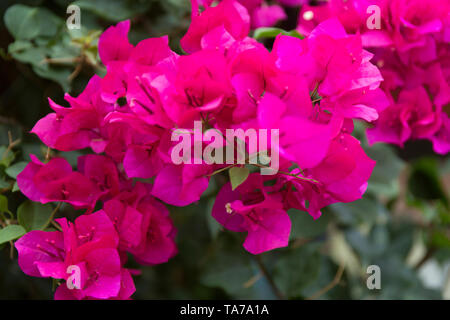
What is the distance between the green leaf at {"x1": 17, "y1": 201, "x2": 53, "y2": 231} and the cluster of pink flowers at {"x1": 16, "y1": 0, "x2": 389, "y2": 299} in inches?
1.1

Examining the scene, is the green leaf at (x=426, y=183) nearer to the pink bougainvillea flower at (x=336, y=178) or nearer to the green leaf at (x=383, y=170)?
the green leaf at (x=383, y=170)

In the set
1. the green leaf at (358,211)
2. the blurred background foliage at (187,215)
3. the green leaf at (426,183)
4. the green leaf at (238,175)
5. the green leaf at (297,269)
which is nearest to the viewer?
the green leaf at (238,175)

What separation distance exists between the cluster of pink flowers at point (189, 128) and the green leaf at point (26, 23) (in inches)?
7.4

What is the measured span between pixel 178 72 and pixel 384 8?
28cm

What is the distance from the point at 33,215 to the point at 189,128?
0.74ft

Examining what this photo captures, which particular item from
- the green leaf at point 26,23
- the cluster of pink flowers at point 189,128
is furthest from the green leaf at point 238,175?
the green leaf at point 26,23

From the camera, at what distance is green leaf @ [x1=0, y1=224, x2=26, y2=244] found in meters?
0.45

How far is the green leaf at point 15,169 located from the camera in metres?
0.51

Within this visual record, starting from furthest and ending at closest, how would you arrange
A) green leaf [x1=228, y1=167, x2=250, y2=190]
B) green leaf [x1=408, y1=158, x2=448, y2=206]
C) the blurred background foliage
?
green leaf [x1=408, y1=158, x2=448, y2=206], the blurred background foliage, green leaf [x1=228, y1=167, x2=250, y2=190]

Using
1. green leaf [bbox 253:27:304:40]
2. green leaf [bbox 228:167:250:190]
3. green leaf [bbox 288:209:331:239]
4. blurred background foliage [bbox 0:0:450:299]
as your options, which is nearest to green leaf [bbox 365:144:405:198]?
blurred background foliage [bbox 0:0:450:299]

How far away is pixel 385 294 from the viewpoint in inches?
34.9

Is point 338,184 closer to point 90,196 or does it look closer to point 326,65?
point 326,65

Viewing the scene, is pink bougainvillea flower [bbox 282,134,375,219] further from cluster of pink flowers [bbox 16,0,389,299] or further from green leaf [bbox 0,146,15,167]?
green leaf [bbox 0,146,15,167]

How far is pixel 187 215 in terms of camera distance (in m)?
0.86
